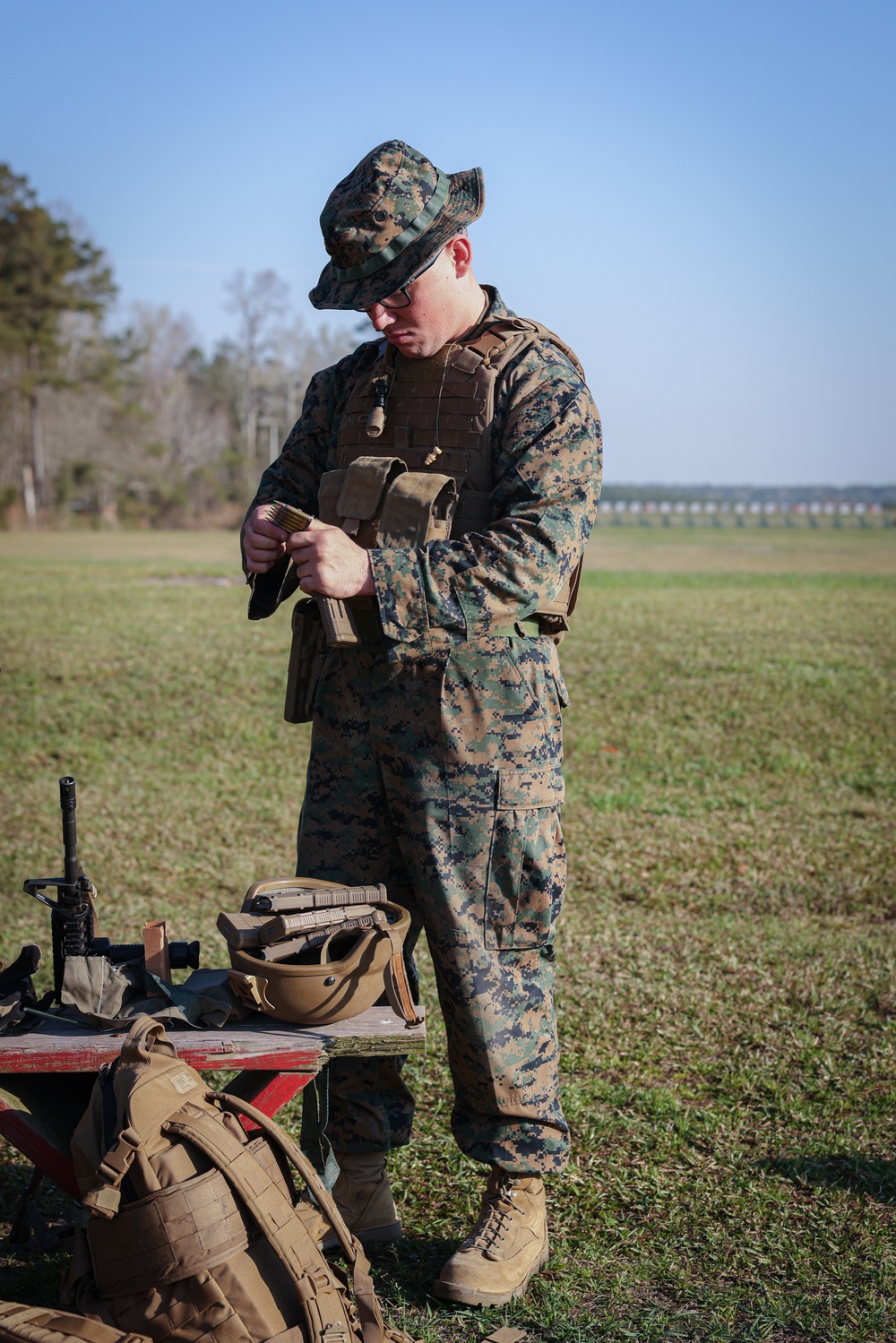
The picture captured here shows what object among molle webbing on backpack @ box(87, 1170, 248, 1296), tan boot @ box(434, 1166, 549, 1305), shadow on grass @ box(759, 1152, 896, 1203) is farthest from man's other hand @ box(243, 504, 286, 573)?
shadow on grass @ box(759, 1152, 896, 1203)

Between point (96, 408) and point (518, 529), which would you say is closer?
point (518, 529)

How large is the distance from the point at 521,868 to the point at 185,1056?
2.79 ft

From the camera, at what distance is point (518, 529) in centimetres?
264

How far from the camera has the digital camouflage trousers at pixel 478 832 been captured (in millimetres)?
2816

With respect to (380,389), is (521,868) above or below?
below

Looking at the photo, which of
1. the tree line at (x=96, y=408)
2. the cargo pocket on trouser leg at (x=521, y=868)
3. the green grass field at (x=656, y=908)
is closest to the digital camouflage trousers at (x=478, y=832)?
the cargo pocket on trouser leg at (x=521, y=868)

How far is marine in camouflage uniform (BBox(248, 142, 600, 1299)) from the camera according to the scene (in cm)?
269

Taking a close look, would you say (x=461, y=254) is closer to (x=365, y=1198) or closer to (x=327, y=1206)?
(x=327, y=1206)

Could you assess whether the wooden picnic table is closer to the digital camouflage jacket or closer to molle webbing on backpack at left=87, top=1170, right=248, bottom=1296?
molle webbing on backpack at left=87, top=1170, right=248, bottom=1296

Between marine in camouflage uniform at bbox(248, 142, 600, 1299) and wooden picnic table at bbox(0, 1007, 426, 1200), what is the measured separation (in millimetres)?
323

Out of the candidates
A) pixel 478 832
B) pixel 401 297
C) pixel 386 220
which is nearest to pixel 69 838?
pixel 478 832

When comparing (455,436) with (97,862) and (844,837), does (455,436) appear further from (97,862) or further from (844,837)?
(844,837)

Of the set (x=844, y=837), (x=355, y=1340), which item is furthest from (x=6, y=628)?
(x=355, y=1340)

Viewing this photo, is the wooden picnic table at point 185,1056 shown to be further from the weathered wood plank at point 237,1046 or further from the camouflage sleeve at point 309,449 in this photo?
the camouflage sleeve at point 309,449
